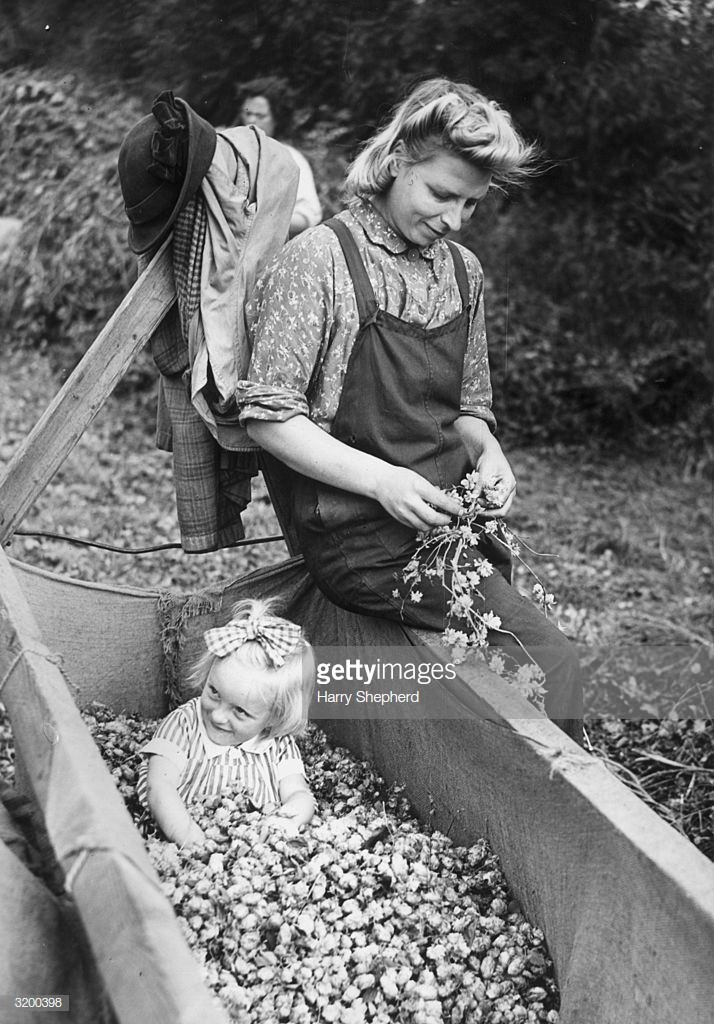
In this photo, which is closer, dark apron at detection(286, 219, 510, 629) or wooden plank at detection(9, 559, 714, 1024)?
wooden plank at detection(9, 559, 714, 1024)

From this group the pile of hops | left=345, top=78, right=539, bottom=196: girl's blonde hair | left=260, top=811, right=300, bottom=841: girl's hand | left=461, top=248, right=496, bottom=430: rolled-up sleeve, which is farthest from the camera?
left=461, top=248, right=496, bottom=430: rolled-up sleeve

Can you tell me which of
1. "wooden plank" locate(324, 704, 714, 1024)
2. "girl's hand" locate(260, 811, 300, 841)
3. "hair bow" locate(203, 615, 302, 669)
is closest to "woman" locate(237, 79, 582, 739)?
"hair bow" locate(203, 615, 302, 669)

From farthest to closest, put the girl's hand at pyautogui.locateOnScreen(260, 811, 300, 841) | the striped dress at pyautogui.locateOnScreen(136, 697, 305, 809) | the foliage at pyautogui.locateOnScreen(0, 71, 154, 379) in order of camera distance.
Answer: the foliage at pyautogui.locateOnScreen(0, 71, 154, 379) < the striped dress at pyautogui.locateOnScreen(136, 697, 305, 809) < the girl's hand at pyautogui.locateOnScreen(260, 811, 300, 841)

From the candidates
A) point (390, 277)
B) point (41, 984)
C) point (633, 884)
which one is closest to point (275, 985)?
point (41, 984)

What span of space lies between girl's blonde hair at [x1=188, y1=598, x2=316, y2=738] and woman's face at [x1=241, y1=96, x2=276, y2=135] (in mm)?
4291

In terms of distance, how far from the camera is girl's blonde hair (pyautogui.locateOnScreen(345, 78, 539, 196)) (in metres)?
2.42

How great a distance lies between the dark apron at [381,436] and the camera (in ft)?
8.34

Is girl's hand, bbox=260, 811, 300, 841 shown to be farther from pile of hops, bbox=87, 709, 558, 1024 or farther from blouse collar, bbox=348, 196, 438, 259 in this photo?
blouse collar, bbox=348, 196, 438, 259

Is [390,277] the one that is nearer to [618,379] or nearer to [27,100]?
[618,379]

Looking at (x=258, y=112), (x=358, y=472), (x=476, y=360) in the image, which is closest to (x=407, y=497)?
(x=358, y=472)

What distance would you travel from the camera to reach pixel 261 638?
2.62 m

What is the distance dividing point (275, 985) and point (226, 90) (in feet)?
18.4

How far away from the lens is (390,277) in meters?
2.56

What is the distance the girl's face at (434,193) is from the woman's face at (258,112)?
4.00 meters
